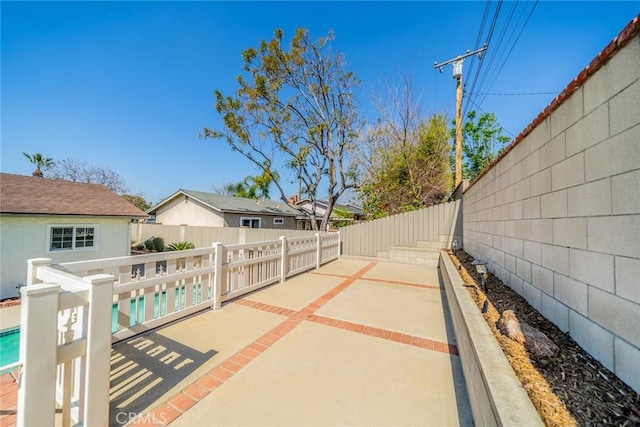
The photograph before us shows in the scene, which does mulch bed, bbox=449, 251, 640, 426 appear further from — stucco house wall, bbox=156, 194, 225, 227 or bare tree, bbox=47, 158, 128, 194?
bare tree, bbox=47, 158, 128, 194

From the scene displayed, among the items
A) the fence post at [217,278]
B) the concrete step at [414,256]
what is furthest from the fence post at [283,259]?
the concrete step at [414,256]

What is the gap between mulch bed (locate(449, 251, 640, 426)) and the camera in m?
1.25

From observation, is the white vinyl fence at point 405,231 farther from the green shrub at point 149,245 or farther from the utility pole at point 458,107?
the green shrub at point 149,245

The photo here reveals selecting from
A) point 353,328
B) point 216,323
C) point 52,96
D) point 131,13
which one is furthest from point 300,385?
point 52,96

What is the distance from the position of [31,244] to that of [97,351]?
10987 millimetres

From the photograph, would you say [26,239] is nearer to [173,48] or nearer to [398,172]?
[173,48]

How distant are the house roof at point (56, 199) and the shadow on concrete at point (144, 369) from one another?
9565 millimetres

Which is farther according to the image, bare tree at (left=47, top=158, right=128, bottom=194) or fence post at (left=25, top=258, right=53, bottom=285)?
bare tree at (left=47, top=158, right=128, bottom=194)

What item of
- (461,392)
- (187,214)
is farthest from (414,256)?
(187,214)

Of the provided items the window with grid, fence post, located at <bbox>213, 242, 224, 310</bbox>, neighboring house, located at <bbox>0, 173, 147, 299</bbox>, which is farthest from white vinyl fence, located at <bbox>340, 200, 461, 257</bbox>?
the window with grid

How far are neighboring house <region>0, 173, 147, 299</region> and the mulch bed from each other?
41.9ft

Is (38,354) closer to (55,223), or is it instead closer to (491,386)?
(491,386)

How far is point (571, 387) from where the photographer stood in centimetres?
149

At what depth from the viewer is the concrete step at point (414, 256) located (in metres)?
8.70
